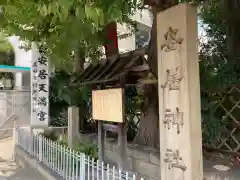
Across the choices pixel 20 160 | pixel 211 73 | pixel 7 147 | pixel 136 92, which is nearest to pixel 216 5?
pixel 211 73

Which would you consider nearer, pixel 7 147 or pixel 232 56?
pixel 232 56

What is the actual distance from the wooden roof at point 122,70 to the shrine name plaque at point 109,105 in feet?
0.89

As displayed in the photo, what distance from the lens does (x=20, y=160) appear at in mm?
9797

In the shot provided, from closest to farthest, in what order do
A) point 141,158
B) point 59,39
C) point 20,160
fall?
point 141,158
point 59,39
point 20,160

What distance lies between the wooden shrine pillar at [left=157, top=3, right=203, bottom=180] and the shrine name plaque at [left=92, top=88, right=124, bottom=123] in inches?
63.2

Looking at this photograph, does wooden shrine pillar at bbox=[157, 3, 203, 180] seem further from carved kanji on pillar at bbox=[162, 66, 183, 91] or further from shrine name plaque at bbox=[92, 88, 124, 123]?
shrine name plaque at bbox=[92, 88, 124, 123]

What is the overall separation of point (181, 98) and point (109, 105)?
2.40 meters

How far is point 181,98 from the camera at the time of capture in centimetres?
386

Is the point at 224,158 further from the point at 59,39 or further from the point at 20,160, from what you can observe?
the point at 20,160

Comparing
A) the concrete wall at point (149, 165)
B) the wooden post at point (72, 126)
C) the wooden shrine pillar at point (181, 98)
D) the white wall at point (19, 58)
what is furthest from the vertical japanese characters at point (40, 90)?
the white wall at point (19, 58)

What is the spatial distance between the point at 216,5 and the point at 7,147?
900 centimetres

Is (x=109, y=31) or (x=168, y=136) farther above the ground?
(x=109, y=31)

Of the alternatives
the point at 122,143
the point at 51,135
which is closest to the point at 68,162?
the point at 122,143

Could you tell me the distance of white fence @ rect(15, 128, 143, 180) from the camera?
5.03 m
